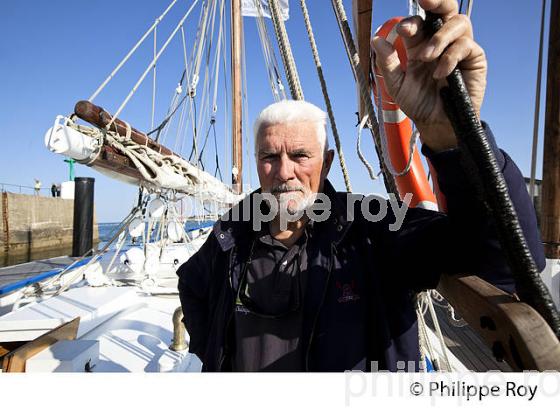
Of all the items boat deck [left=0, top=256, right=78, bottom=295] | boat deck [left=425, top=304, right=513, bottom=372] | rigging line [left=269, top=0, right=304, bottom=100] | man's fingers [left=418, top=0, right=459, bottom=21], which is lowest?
boat deck [left=425, top=304, right=513, bottom=372]

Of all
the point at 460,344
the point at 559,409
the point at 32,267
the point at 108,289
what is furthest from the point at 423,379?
the point at 32,267

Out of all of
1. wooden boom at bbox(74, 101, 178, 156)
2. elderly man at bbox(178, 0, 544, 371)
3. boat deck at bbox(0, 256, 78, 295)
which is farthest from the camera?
boat deck at bbox(0, 256, 78, 295)

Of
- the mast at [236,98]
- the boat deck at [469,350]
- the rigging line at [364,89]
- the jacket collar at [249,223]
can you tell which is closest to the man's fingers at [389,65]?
the jacket collar at [249,223]

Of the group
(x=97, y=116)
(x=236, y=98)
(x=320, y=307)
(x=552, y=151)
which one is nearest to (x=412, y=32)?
(x=320, y=307)

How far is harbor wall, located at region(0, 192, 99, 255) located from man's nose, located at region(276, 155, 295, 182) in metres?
17.4

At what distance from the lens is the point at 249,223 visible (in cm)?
134

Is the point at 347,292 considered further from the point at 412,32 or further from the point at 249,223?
the point at 412,32

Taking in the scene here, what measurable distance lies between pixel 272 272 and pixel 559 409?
0.84 m

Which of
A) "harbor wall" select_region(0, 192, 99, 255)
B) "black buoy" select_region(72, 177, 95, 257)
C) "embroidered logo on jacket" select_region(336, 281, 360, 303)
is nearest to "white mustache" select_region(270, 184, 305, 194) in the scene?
"embroidered logo on jacket" select_region(336, 281, 360, 303)

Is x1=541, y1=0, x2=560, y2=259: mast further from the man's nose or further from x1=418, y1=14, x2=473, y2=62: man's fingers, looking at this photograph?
x1=418, y1=14, x2=473, y2=62: man's fingers

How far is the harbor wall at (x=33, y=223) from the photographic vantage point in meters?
14.4

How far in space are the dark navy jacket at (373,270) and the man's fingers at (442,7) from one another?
30 cm

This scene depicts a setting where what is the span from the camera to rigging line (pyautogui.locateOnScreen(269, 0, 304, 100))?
8.21 feet

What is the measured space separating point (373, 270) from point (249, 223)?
522 millimetres
